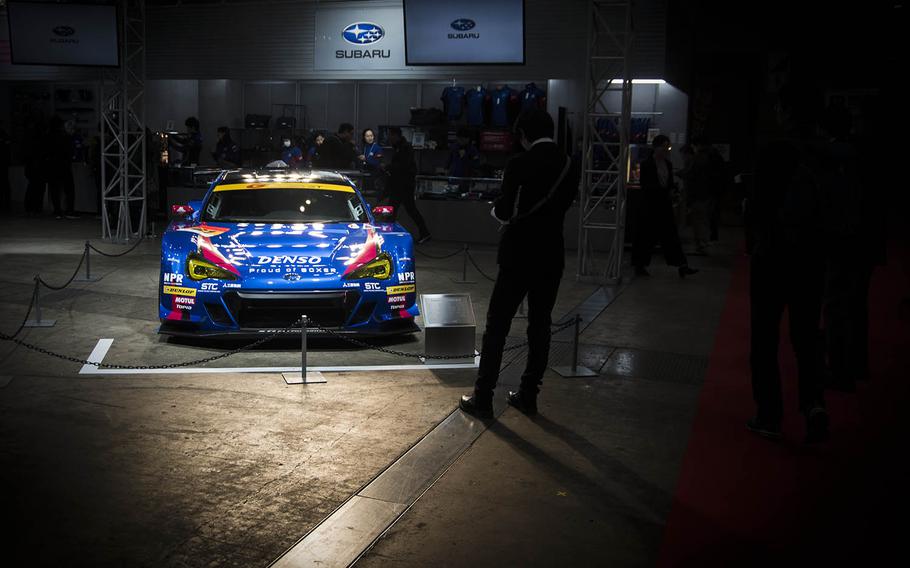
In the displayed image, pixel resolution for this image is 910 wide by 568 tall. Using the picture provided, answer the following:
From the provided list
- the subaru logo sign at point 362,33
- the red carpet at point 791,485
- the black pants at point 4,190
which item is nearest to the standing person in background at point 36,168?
the black pants at point 4,190

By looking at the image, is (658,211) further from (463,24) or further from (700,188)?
(463,24)

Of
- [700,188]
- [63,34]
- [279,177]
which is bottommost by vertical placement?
[700,188]

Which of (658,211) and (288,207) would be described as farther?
(658,211)

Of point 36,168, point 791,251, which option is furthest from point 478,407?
point 36,168

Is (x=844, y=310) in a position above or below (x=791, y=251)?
below

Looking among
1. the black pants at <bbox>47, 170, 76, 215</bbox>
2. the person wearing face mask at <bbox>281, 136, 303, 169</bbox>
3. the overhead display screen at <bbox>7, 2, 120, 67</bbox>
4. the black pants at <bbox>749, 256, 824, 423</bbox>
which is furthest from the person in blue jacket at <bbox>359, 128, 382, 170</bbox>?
the black pants at <bbox>749, 256, 824, 423</bbox>

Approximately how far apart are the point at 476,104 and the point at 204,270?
11.5 metres

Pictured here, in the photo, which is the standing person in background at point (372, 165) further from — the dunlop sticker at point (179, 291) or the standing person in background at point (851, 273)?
the standing person in background at point (851, 273)

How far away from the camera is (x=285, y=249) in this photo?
723 cm

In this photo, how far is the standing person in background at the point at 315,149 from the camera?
16594mm

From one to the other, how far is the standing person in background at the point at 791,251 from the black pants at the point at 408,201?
34.0 feet

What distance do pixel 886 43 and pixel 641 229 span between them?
642 inches

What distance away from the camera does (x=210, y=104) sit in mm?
20703

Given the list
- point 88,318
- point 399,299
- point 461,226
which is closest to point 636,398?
point 399,299
